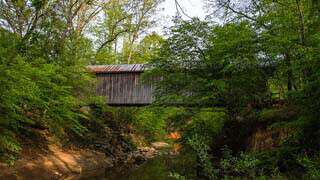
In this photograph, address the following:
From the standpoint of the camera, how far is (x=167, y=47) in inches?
533

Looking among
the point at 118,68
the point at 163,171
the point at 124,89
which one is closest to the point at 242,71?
the point at 163,171

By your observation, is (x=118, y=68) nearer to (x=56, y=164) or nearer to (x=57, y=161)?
(x=57, y=161)

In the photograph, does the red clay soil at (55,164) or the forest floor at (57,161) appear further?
the forest floor at (57,161)

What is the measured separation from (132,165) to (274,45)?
36.1 feet

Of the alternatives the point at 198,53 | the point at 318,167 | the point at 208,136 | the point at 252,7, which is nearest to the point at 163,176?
the point at 208,136

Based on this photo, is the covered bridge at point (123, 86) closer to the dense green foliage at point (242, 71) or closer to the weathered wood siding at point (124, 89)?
the weathered wood siding at point (124, 89)

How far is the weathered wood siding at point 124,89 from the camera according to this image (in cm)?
2366

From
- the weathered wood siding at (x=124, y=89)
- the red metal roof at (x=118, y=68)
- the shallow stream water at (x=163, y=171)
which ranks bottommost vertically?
the shallow stream water at (x=163, y=171)

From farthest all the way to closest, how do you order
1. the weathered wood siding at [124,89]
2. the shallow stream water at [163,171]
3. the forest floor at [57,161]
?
the weathered wood siding at [124,89]
the forest floor at [57,161]
the shallow stream water at [163,171]

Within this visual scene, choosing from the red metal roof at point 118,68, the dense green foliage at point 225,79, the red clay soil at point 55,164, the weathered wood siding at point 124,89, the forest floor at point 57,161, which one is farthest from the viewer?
the red metal roof at point 118,68

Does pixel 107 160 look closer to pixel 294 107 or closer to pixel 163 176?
pixel 163 176

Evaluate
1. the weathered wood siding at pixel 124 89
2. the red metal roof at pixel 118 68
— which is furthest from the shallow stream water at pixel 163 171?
the red metal roof at pixel 118 68

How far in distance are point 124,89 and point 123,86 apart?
0.20 meters

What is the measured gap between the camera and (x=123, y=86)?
79.4 ft
